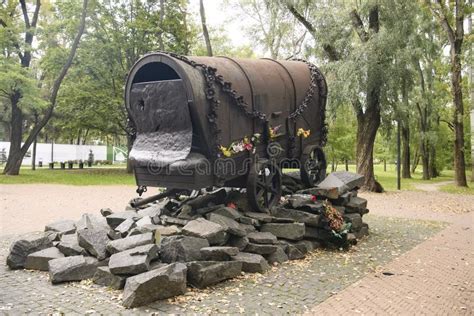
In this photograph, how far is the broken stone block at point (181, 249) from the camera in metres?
5.53

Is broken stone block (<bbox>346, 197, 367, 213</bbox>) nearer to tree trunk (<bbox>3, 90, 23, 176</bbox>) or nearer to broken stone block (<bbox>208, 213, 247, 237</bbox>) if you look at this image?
broken stone block (<bbox>208, 213, 247, 237</bbox>)

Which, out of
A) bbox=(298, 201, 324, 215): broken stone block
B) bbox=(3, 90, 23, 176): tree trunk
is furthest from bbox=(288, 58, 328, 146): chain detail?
bbox=(3, 90, 23, 176): tree trunk

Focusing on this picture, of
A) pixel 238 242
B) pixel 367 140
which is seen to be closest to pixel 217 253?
pixel 238 242

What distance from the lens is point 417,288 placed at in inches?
221

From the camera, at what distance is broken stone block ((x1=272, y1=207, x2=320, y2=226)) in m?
7.52

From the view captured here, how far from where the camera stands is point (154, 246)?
554 centimetres

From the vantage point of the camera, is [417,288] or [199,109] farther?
[199,109]

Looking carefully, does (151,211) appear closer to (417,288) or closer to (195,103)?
(195,103)

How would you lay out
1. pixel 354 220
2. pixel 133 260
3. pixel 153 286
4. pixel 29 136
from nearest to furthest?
pixel 153 286
pixel 133 260
pixel 354 220
pixel 29 136

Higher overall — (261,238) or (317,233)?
(261,238)

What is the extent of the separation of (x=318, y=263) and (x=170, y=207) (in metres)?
2.74

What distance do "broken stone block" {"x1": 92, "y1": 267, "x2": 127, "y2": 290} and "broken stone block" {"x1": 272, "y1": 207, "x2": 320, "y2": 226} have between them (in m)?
3.29

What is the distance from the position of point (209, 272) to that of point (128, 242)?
4.04ft

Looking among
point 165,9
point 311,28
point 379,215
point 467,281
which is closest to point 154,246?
point 467,281
